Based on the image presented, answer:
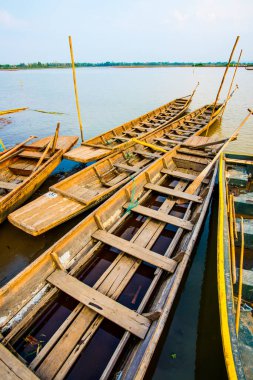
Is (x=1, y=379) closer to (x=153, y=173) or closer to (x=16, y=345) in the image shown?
(x=16, y=345)

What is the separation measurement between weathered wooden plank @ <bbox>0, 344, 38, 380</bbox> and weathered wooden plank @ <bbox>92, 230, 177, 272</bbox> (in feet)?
7.56

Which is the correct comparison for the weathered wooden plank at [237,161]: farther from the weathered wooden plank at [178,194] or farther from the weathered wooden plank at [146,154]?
the weathered wooden plank at [146,154]

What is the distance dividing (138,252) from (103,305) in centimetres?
123

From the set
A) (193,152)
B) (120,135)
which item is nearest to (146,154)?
(193,152)

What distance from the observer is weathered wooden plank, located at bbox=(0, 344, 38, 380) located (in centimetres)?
234

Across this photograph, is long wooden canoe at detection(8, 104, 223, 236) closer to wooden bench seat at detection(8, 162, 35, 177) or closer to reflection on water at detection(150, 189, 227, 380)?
wooden bench seat at detection(8, 162, 35, 177)

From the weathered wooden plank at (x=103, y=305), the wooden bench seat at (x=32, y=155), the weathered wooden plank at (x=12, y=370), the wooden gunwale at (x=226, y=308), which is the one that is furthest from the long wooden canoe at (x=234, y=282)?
the wooden bench seat at (x=32, y=155)

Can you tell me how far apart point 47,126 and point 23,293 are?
51.9 ft

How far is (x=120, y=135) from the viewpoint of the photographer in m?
11.3

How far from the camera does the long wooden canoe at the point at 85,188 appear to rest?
16.5 ft

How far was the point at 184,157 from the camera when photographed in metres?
8.45

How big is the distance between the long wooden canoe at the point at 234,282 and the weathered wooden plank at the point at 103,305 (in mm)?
1146

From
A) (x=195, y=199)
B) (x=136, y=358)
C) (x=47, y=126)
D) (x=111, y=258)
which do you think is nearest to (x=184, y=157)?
(x=195, y=199)

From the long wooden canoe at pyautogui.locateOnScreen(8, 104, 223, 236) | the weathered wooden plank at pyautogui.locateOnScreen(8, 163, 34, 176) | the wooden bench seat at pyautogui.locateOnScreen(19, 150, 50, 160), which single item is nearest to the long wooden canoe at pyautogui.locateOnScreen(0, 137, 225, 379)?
the long wooden canoe at pyautogui.locateOnScreen(8, 104, 223, 236)
